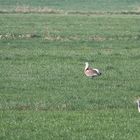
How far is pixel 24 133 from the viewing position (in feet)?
42.1

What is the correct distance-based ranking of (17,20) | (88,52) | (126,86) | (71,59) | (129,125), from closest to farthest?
(129,125) → (126,86) → (71,59) → (88,52) → (17,20)

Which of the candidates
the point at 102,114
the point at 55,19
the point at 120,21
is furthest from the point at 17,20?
the point at 102,114

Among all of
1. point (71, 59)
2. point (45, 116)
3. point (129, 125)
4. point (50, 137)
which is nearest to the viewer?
point (50, 137)

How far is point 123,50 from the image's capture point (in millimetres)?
32406

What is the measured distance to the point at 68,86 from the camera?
20516 mm

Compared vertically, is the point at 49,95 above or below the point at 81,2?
below

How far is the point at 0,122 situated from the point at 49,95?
16.0ft

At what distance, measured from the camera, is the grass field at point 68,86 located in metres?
13.4

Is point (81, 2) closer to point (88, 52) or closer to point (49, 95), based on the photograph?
point (88, 52)

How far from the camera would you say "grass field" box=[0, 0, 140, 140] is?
43.9ft

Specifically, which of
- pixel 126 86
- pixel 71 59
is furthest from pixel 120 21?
pixel 126 86

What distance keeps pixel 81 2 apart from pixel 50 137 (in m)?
81.4

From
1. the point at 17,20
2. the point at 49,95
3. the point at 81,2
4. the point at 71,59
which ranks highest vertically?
the point at 81,2

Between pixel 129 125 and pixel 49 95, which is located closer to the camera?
pixel 129 125
